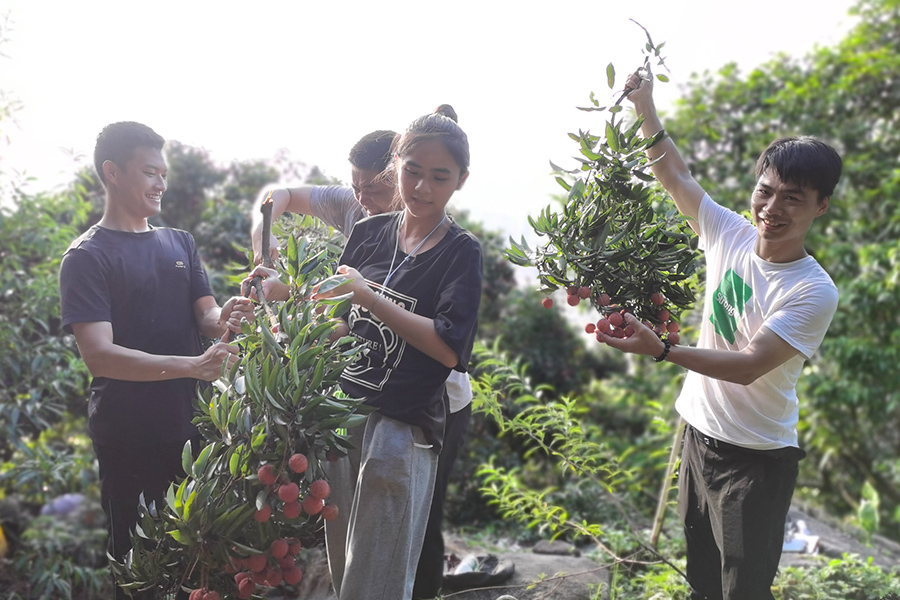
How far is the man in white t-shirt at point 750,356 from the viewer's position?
6.32 feet

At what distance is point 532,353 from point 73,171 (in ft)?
11.5

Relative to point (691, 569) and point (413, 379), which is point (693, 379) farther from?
point (413, 379)

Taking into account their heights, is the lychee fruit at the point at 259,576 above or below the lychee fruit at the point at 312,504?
below

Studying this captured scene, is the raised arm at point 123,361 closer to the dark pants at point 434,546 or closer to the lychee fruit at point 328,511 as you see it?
the lychee fruit at point 328,511

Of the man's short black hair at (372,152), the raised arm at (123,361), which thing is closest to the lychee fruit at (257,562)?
the raised arm at (123,361)

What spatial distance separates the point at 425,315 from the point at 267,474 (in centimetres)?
55

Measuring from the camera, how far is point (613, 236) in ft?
6.70

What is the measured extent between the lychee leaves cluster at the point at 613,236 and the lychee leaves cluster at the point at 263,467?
0.65m

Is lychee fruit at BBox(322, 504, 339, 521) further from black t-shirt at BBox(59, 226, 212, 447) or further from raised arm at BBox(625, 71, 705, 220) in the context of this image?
Answer: raised arm at BBox(625, 71, 705, 220)

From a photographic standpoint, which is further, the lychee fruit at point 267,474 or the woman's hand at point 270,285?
the woman's hand at point 270,285

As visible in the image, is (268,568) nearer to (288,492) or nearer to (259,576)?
(259,576)

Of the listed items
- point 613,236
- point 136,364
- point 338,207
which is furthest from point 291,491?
point 338,207

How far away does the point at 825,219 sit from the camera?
642 cm

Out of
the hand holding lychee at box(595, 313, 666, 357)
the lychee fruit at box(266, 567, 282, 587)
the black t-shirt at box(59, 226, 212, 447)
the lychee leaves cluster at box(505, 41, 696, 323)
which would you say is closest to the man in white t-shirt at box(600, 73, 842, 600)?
the hand holding lychee at box(595, 313, 666, 357)
